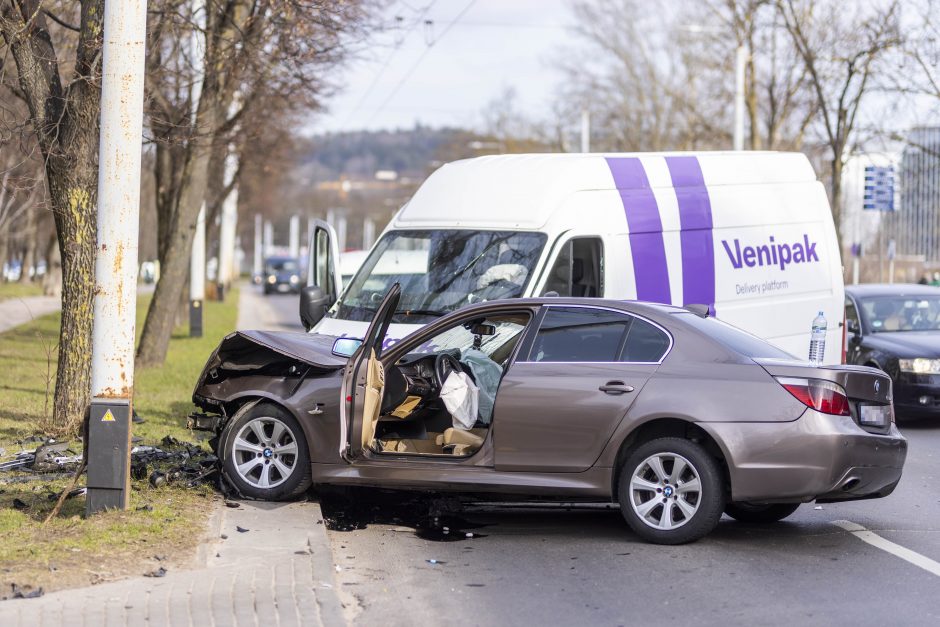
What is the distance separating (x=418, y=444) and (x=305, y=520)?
3.38ft

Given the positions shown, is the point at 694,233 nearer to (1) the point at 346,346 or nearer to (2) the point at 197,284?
(1) the point at 346,346

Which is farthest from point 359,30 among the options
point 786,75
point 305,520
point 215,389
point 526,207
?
point 786,75

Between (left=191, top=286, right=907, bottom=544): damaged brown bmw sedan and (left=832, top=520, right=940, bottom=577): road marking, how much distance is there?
39 cm

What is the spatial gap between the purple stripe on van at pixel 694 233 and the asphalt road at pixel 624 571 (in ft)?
14.1

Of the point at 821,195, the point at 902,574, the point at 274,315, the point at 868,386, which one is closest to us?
the point at 902,574

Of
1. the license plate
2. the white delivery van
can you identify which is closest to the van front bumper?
the license plate

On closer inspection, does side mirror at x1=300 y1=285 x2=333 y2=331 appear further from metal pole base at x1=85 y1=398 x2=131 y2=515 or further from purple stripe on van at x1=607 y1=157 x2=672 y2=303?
metal pole base at x1=85 y1=398 x2=131 y2=515

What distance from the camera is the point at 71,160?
1089cm

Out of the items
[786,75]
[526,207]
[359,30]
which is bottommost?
[526,207]

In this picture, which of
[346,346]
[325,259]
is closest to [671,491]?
[346,346]

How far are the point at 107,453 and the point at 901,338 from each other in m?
10.1

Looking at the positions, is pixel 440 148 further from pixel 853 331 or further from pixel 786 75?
pixel 853 331

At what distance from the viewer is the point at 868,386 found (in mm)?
7449

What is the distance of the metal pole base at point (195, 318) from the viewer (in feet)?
86.7
